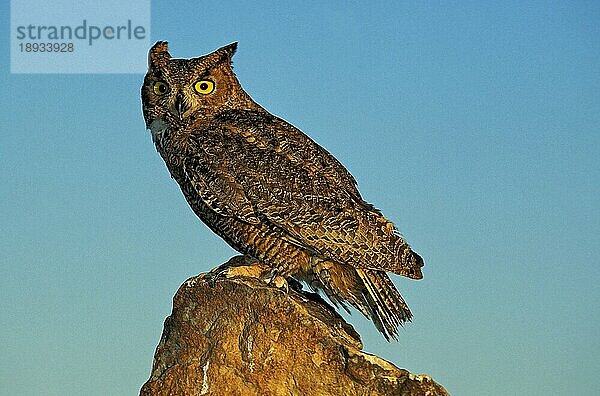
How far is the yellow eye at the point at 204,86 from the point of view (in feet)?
26.7

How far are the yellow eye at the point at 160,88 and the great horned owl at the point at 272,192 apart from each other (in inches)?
0.5

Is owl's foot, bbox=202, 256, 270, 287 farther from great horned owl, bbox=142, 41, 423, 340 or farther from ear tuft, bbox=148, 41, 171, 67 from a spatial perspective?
ear tuft, bbox=148, 41, 171, 67

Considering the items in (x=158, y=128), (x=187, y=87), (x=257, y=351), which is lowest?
(x=257, y=351)

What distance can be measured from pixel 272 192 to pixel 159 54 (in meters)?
1.58

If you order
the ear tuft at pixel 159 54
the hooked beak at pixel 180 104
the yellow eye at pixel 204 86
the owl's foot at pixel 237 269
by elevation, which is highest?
the ear tuft at pixel 159 54

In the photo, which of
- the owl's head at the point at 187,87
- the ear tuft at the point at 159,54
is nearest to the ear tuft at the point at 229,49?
the owl's head at the point at 187,87

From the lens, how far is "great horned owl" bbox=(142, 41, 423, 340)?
25.0 feet

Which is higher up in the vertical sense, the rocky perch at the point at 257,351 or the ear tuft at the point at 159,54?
the ear tuft at the point at 159,54

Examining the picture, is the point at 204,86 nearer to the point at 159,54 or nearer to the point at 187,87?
the point at 187,87

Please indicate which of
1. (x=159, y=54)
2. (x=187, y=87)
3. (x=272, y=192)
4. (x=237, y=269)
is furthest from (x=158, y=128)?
(x=237, y=269)

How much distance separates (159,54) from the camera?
27.3ft

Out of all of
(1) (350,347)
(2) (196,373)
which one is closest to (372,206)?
(1) (350,347)

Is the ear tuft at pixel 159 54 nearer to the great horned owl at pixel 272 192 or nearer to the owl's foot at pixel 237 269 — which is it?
the great horned owl at pixel 272 192

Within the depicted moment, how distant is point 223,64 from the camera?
8.30 metres
